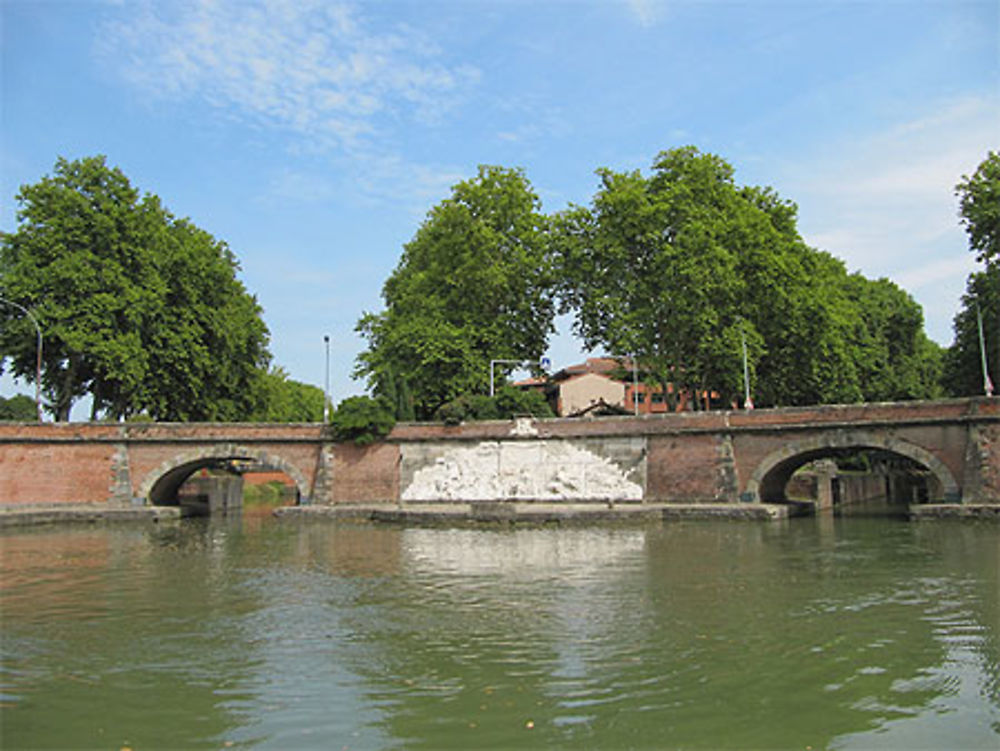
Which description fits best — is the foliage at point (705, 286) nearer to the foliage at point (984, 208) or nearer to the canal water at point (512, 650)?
the foliage at point (984, 208)

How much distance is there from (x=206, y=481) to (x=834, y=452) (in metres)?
29.2

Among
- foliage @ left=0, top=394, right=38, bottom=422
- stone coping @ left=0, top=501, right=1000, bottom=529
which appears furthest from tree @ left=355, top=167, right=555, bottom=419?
foliage @ left=0, top=394, right=38, bottom=422

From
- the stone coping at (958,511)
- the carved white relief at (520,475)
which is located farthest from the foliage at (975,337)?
the carved white relief at (520,475)

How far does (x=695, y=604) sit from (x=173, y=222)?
34.6m

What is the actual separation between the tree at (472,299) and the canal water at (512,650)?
65.5ft

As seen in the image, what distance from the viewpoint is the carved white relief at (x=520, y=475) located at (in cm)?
3447

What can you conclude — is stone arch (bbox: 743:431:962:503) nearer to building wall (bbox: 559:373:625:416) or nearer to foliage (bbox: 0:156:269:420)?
foliage (bbox: 0:156:269:420)

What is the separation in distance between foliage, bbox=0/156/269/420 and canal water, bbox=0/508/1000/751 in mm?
16887

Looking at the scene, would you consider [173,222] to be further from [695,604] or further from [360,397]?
[695,604]

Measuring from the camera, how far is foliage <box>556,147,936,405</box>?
36.8 metres

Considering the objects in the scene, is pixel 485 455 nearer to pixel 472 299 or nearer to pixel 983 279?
pixel 472 299

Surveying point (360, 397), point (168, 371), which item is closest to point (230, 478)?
point (168, 371)

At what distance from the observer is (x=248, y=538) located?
90.0ft

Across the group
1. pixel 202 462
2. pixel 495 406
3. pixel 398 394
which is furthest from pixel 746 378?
pixel 202 462
